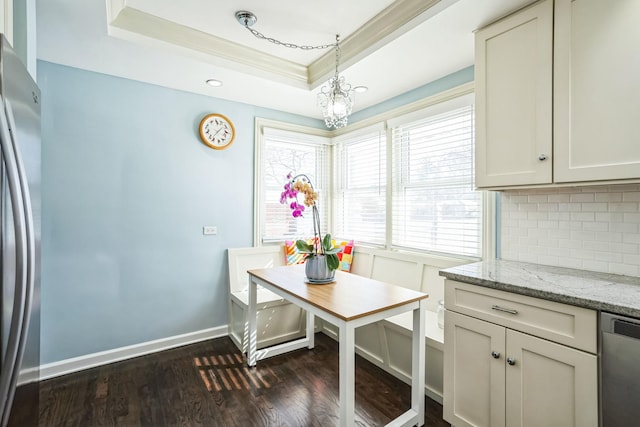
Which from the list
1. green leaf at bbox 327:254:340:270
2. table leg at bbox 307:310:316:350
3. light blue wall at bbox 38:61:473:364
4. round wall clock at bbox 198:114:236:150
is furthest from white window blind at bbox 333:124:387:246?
round wall clock at bbox 198:114:236:150

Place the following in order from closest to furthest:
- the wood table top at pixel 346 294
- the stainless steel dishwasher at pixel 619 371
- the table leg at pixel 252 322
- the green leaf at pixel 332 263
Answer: the stainless steel dishwasher at pixel 619 371
the wood table top at pixel 346 294
the green leaf at pixel 332 263
the table leg at pixel 252 322

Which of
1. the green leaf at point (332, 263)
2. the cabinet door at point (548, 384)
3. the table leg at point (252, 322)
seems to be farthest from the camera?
the table leg at point (252, 322)

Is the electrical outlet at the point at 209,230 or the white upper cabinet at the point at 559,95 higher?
the white upper cabinet at the point at 559,95

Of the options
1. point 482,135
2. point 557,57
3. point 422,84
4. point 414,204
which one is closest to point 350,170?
point 414,204

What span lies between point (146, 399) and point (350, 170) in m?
2.83

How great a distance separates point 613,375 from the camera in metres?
1.19

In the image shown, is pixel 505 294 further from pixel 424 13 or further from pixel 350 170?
pixel 350 170

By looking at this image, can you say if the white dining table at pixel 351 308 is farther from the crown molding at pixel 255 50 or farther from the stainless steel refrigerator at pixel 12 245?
the crown molding at pixel 255 50

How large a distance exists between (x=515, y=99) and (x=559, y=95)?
0.71ft

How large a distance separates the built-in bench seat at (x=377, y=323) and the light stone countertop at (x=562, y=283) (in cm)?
60

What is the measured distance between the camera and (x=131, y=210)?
8.87 feet

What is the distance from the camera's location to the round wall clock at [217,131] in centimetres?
301

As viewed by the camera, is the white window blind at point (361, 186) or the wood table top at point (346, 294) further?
the white window blind at point (361, 186)

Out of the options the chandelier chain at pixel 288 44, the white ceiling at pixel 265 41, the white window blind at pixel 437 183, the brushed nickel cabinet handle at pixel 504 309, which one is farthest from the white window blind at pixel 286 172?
the brushed nickel cabinet handle at pixel 504 309
